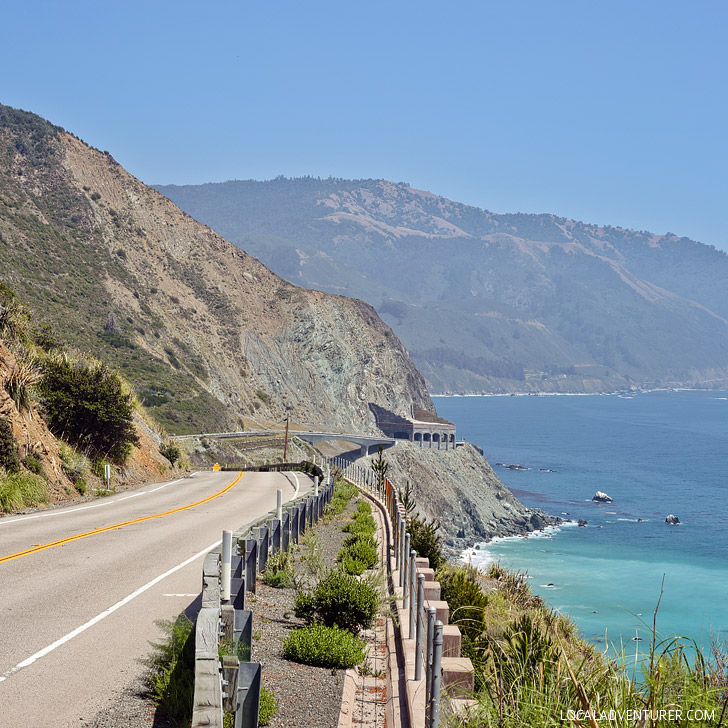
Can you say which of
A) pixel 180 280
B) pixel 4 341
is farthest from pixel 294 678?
pixel 180 280

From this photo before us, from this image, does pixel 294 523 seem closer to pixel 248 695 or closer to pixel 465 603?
pixel 465 603

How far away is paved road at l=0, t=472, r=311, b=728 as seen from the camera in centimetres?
711

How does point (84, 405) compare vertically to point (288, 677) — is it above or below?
above

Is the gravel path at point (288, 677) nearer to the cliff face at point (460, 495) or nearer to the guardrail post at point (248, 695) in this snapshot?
the guardrail post at point (248, 695)

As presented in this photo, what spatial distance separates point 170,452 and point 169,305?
243 ft

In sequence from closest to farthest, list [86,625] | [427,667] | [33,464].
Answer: [427,667]
[86,625]
[33,464]

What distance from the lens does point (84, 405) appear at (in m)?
28.2

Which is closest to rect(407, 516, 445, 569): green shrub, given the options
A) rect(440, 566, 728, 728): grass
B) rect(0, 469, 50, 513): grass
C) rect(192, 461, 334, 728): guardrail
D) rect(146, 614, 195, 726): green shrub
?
rect(192, 461, 334, 728): guardrail

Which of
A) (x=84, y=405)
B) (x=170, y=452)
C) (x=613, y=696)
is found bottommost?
(x=170, y=452)

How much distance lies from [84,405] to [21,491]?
7671 mm

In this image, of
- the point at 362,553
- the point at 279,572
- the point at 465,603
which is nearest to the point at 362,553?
the point at 362,553

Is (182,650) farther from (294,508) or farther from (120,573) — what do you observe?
(294,508)

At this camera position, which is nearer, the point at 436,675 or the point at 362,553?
the point at 436,675

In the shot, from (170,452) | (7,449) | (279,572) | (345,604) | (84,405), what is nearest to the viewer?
(345,604)
